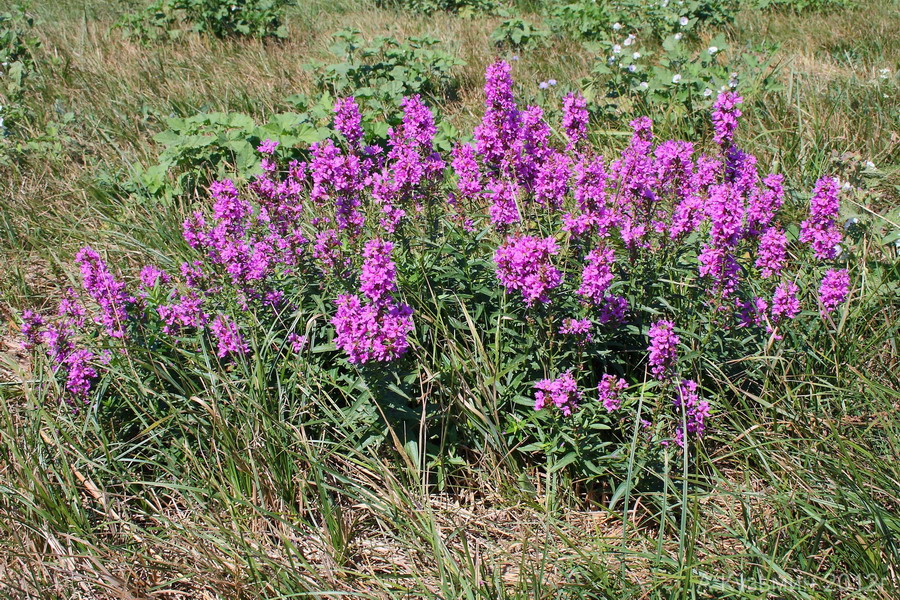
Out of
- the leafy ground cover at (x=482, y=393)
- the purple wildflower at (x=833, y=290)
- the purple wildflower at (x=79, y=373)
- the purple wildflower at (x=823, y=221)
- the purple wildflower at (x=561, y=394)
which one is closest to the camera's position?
the leafy ground cover at (x=482, y=393)

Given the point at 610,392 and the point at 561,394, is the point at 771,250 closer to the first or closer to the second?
the point at 610,392

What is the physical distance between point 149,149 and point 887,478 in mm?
5454

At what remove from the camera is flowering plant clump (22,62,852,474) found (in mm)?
2736

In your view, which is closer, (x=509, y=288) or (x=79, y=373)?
(x=509, y=288)

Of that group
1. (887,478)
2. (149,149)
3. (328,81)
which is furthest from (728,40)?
(887,478)

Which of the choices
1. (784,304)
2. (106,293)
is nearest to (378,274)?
(106,293)

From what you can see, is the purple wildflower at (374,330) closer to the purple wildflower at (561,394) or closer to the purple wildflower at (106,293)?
the purple wildflower at (561,394)

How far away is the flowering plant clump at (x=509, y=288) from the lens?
274cm

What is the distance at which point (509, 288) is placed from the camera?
2.70m

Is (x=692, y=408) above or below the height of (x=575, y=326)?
below

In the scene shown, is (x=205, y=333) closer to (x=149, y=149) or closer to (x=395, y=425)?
(x=395, y=425)

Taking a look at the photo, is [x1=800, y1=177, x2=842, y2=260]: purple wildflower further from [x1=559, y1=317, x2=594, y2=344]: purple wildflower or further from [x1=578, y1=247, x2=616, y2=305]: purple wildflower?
[x1=559, y1=317, x2=594, y2=344]: purple wildflower

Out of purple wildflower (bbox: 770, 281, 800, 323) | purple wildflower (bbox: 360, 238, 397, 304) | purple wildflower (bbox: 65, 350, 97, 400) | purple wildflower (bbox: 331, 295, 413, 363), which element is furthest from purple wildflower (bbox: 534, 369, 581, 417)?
purple wildflower (bbox: 65, 350, 97, 400)

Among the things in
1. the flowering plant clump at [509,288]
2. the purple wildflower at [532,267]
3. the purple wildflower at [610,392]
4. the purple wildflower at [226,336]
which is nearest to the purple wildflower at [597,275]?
the flowering plant clump at [509,288]
